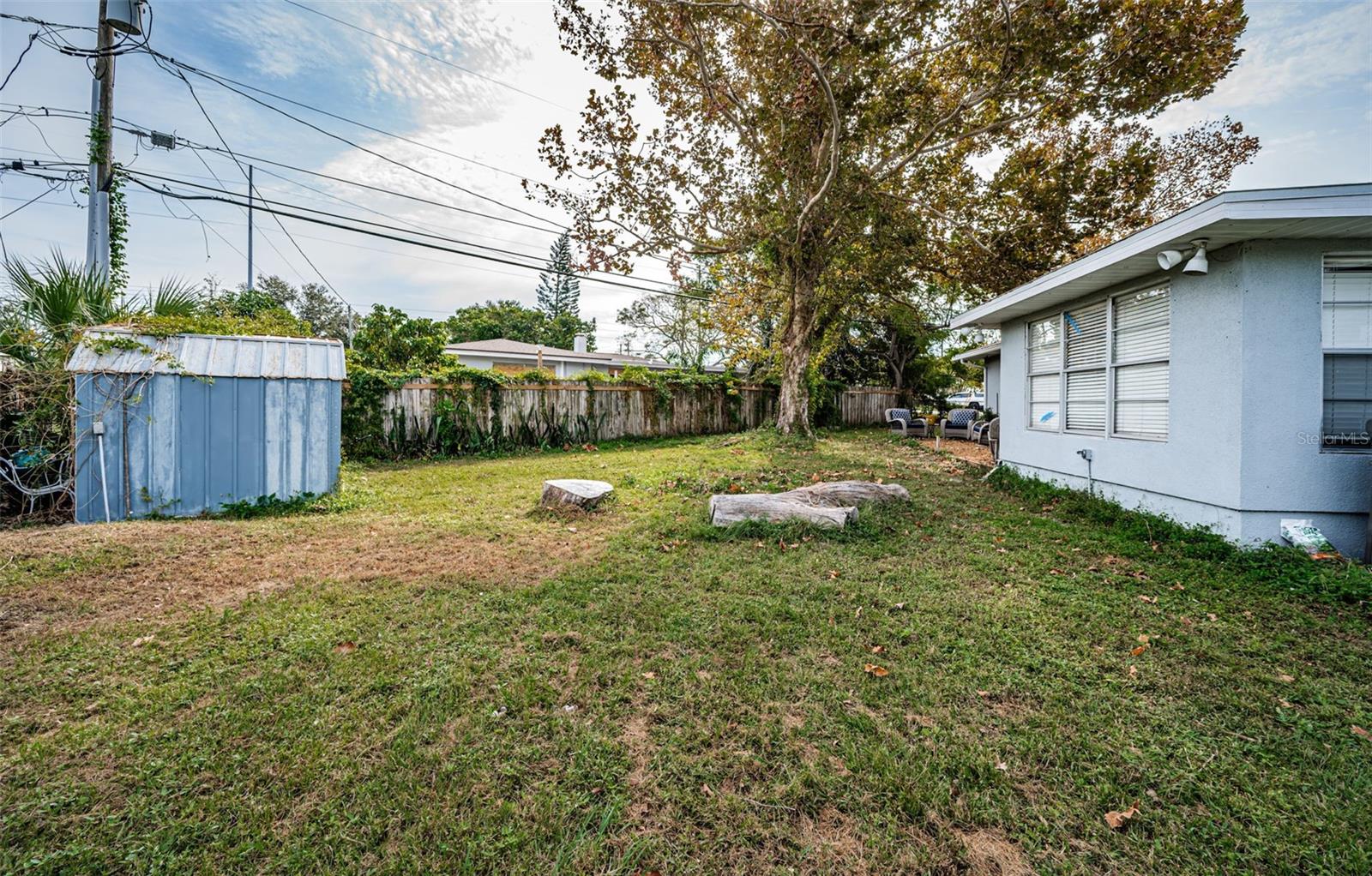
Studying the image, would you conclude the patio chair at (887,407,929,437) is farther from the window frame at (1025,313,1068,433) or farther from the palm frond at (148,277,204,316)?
the palm frond at (148,277,204,316)

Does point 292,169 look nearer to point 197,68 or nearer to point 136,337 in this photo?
point 197,68

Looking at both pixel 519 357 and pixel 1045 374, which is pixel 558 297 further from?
pixel 1045 374

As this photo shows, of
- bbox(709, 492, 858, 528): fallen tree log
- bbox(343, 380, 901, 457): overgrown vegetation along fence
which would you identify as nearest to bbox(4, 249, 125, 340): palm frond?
bbox(343, 380, 901, 457): overgrown vegetation along fence

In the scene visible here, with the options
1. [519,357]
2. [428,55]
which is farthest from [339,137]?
[519,357]

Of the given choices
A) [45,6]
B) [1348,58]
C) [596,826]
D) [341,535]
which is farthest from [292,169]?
[1348,58]

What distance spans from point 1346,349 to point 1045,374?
3153 millimetres

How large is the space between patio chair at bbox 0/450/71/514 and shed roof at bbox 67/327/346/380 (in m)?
0.92

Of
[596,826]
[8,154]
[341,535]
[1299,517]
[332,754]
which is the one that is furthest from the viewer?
[8,154]

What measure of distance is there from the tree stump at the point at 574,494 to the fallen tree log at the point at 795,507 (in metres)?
1.38

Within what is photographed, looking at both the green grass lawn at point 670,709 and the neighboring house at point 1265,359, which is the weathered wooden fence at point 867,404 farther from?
the green grass lawn at point 670,709

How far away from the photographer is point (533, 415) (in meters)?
11.6

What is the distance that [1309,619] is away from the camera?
335cm

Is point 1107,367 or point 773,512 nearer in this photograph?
point 773,512

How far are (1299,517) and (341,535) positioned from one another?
8.58 metres
